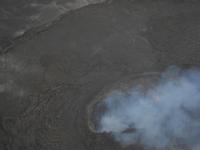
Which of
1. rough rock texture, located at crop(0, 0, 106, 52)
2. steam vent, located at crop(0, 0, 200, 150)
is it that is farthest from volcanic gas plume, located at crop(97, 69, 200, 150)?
rough rock texture, located at crop(0, 0, 106, 52)

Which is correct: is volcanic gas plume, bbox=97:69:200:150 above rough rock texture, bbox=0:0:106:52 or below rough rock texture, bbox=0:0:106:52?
above

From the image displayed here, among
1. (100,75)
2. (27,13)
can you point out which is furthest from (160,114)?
(27,13)

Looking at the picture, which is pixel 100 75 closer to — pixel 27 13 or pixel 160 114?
pixel 160 114

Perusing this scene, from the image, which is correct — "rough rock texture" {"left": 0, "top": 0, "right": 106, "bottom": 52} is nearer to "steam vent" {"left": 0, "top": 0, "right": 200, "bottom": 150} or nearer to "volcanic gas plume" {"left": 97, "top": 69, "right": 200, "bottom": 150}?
"steam vent" {"left": 0, "top": 0, "right": 200, "bottom": 150}

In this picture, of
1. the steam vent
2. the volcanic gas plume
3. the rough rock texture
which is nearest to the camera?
the volcanic gas plume

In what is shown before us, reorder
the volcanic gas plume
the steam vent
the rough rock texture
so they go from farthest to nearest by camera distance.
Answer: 1. the rough rock texture
2. the steam vent
3. the volcanic gas plume

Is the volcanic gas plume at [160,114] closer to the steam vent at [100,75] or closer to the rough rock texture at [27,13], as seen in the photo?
the steam vent at [100,75]

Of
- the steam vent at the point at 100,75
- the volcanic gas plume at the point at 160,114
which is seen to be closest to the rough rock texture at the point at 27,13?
the steam vent at the point at 100,75

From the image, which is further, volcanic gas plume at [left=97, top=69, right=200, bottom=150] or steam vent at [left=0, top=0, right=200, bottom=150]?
steam vent at [left=0, top=0, right=200, bottom=150]
